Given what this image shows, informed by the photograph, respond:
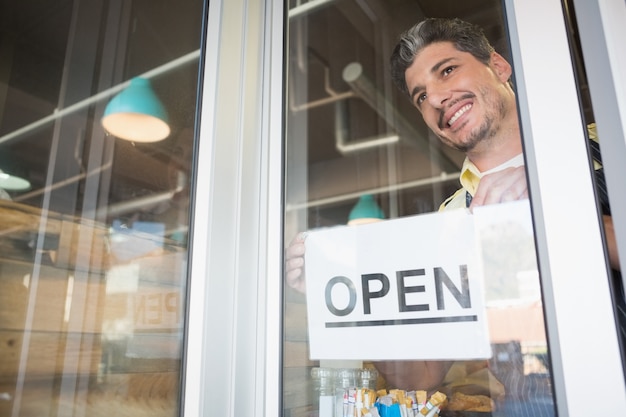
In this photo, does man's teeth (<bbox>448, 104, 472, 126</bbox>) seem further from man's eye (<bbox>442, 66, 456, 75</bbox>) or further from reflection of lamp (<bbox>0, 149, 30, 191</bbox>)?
reflection of lamp (<bbox>0, 149, 30, 191</bbox>)

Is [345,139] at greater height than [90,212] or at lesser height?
greater

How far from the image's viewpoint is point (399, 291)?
2.99 feet

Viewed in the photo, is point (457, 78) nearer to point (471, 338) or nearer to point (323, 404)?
point (471, 338)

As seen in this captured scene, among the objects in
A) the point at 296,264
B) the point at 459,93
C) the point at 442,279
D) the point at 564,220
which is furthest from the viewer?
the point at 296,264

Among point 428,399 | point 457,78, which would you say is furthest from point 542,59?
point 428,399

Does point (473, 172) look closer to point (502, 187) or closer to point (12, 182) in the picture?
point (502, 187)

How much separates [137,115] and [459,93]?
851 millimetres

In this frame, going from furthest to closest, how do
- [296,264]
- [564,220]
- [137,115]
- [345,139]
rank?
[345,139]
[137,115]
[296,264]
[564,220]

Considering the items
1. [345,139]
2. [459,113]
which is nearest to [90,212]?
[459,113]

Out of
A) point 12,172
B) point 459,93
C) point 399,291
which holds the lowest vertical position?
point 399,291

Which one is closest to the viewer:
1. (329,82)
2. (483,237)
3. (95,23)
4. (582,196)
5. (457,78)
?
(582,196)

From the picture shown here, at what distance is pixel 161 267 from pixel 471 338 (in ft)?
2.41

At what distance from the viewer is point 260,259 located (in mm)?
1136

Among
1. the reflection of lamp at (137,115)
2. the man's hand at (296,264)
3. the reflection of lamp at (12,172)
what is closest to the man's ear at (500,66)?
the man's hand at (296,264)
